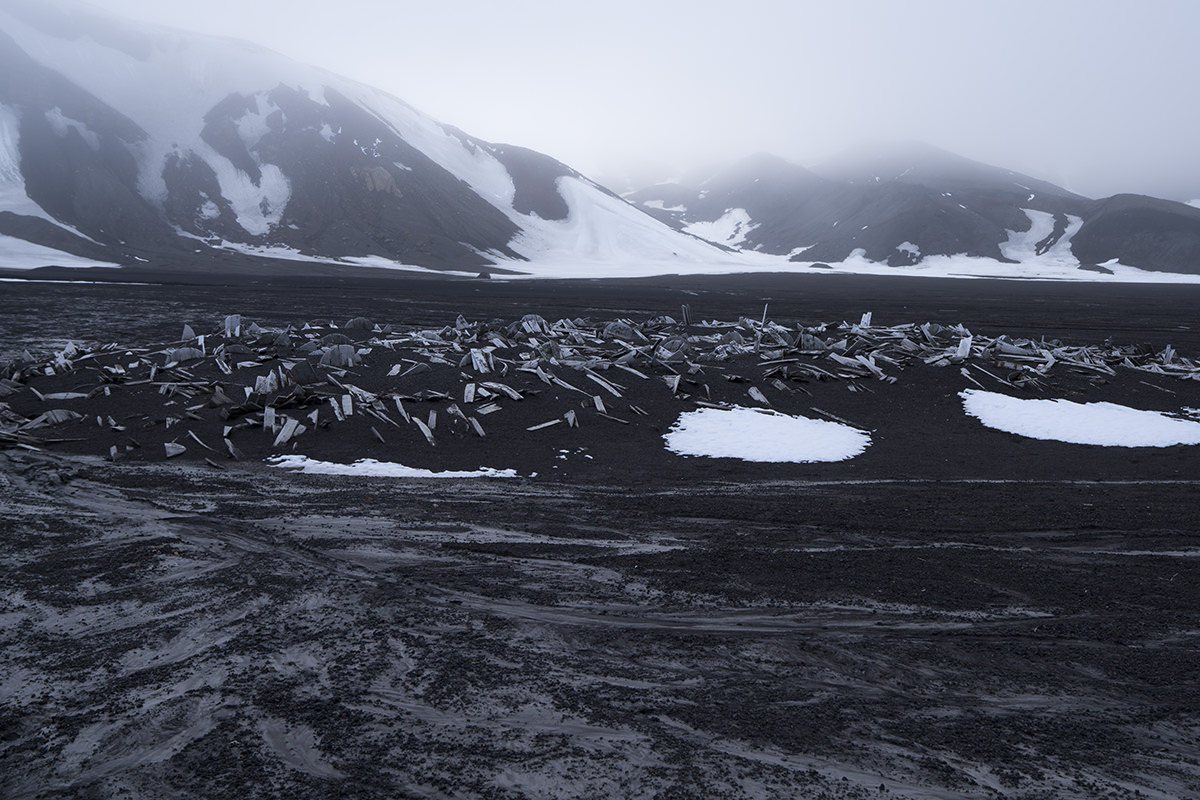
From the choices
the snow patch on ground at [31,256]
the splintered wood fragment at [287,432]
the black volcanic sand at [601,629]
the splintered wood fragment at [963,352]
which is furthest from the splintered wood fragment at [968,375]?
the snow patch on ground at [31,256]

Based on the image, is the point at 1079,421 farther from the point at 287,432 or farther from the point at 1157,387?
the point at 287,432

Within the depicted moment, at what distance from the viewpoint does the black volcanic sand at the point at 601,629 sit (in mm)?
4500

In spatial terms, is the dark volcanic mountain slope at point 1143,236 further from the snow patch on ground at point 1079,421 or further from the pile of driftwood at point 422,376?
the snow patch on ground at point 1079,421

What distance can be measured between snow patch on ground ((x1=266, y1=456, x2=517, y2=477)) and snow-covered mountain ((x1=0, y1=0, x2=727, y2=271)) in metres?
70.9

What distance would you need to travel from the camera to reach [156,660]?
563cm

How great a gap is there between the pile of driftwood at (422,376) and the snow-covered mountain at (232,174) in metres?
63.3

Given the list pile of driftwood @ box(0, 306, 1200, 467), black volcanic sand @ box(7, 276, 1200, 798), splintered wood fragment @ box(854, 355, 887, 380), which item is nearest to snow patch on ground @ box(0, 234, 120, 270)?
pile of driftwood @ box(0, 306, 1200, 467)

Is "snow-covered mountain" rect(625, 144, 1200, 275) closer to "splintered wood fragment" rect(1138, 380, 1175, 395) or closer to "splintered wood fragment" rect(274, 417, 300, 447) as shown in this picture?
"splintered wood fragment" rect(1138, 380, 1175, 395)

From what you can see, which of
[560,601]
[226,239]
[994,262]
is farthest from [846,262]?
[560,601]

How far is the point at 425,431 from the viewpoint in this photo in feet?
43.9

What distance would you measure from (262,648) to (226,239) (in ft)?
322

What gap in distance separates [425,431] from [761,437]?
598 centimetres

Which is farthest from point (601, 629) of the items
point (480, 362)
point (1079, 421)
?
point (1079, 421)

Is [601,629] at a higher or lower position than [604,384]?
lower
